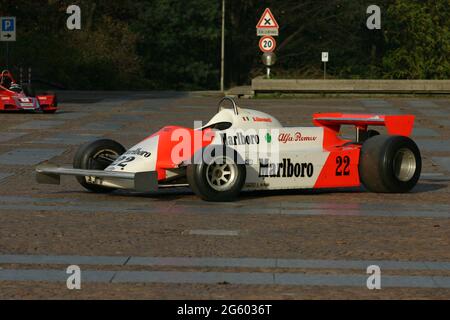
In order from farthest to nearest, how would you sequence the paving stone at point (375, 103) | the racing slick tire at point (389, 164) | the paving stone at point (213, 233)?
the paving stone at point (375, 103), the racing slick tire at point (389, 164), the paving stone at point (213, 233)

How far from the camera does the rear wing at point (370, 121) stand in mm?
16172

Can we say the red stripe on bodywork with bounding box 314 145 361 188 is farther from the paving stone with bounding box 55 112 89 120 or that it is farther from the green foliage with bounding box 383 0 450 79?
the green foliage with bounding box 383 0 450 79

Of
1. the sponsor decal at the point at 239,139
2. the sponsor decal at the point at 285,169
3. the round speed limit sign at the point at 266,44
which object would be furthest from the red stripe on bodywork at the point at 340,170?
the round speed limit sign at the point at 266,44

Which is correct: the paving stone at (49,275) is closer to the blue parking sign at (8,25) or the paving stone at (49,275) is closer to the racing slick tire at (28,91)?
the racing slick tire at (28,91)

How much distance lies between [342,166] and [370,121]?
3.59 ft

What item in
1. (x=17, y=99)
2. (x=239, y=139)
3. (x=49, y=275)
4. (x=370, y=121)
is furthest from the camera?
(x=17, y=99)

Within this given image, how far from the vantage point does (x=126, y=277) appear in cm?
969

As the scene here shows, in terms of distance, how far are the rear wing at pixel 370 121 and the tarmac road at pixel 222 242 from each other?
2.83ft

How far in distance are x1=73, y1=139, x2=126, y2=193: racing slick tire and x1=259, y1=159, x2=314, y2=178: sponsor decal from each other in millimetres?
2029

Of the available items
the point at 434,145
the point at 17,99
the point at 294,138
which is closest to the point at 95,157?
the point at 294,138

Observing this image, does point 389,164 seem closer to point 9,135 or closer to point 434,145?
point 434,145

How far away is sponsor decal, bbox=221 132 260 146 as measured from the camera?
1506 cm

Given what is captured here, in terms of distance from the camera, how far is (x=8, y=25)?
144ft

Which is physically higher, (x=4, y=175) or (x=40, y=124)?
(x=40, y=124)
